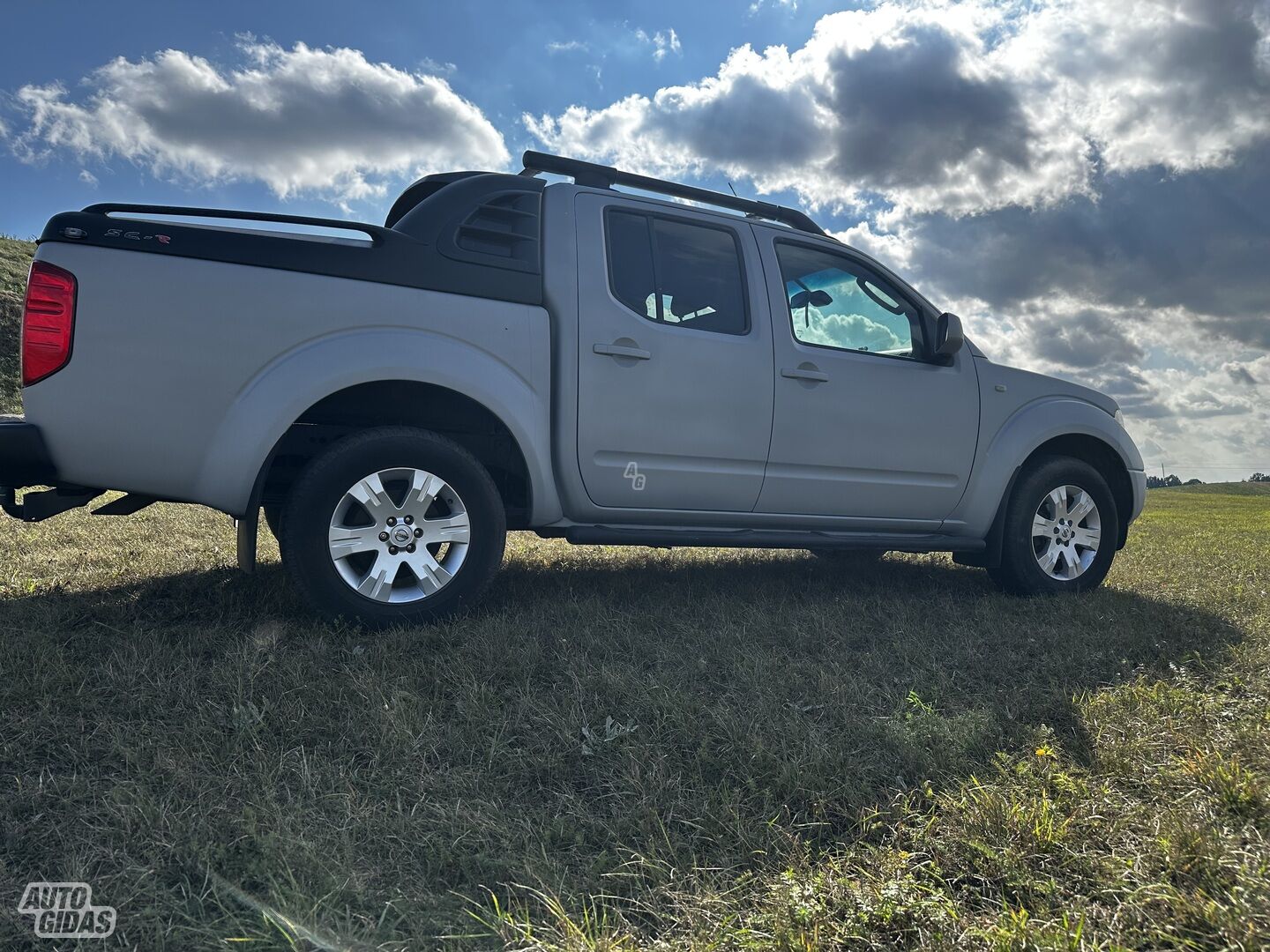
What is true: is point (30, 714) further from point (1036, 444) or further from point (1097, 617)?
point (1036, 444)

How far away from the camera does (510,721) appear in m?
2.62

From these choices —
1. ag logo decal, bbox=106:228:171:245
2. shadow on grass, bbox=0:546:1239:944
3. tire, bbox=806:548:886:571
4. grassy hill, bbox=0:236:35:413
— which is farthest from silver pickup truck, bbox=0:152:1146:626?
grassy hill, bbox=0:236:35:413

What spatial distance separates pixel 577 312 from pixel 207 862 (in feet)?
Answer: 8.49

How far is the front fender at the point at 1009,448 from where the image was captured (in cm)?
477

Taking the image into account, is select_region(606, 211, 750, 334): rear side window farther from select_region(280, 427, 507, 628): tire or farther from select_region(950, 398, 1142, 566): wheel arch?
select_region(950, 398, 1142, 566): wheel arch

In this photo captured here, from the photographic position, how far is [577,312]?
12.3 feet

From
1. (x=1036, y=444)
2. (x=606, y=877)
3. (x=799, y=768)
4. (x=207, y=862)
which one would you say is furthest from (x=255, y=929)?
(x=1036, y=444)

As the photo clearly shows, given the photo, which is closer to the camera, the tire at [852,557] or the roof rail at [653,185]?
the roof rail at [653,185]

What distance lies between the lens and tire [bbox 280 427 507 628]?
3.24 meters

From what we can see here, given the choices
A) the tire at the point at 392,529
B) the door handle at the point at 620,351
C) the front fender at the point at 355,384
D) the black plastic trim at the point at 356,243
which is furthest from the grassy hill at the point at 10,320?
the door handle at the point at 620,351

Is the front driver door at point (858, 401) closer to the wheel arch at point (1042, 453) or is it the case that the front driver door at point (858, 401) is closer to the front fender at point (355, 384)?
the wheel arch at point (1042, 453)

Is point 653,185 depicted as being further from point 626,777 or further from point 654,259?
point 626,777

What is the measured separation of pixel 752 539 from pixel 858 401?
0.94 meters

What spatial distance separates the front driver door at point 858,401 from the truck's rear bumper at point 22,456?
9.97 ft
